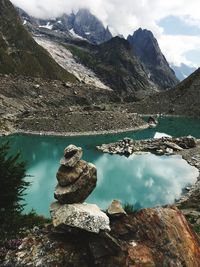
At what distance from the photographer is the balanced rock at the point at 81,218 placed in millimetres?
15973

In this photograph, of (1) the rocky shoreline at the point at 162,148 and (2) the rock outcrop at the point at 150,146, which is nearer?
(1) the rocky shoreline at the point at 162,148

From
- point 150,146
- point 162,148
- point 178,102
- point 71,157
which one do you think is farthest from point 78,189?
point 178,102

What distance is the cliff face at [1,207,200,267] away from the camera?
52.3ft

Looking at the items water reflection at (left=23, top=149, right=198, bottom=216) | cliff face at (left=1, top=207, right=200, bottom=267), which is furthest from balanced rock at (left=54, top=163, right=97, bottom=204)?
water reflection at (left=23, top=149, right=198, bottom=216)

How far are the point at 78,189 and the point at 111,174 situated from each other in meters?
45.4

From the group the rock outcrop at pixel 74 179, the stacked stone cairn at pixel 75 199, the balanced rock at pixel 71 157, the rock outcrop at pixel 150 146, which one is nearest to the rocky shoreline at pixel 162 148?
the rock outcrop at pixel 150 146

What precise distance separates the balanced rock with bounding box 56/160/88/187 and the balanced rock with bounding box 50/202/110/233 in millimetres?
2333

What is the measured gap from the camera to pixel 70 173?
20062mm

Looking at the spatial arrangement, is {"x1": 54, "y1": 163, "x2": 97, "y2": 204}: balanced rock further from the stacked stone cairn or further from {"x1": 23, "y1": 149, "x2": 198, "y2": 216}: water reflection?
{"x1": 23, "y1": 149, "x2": 198, "y2": 216}: water reflection

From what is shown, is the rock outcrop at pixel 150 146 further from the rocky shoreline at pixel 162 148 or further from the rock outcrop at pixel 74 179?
the rock outcrop at pixel 74 179

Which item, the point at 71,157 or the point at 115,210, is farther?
the point at 71,157

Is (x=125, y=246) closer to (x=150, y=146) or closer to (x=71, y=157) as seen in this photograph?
(x=71, y=157)

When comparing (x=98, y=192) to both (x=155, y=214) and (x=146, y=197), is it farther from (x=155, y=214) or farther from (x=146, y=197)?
(x=155, y=214)

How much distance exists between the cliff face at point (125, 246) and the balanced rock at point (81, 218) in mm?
456
